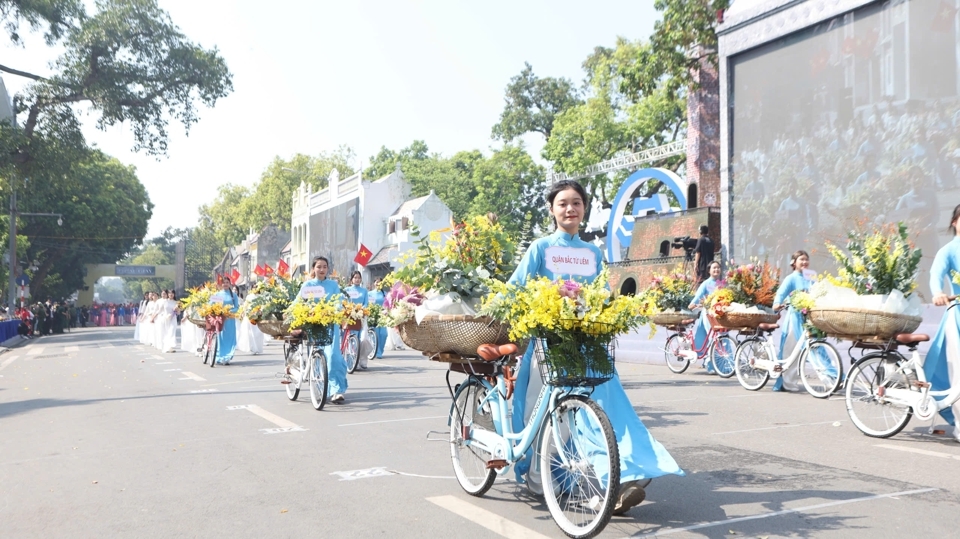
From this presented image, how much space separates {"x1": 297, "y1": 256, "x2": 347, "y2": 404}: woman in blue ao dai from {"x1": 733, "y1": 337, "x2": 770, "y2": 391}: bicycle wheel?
5.34 metres

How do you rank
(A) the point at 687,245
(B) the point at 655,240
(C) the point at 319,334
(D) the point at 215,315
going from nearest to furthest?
(C) the point at 319,334, (D) the point at 215,315, (A) the point at 687,245, (B) the point at 655,240

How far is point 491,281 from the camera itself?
17.5 feet

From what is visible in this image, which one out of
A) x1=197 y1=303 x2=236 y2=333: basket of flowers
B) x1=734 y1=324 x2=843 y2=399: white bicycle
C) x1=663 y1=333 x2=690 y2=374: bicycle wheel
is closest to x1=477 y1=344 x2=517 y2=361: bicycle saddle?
x1=734 y1=324 x2=843 y2=399: white bicycle

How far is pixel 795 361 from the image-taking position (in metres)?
11.3

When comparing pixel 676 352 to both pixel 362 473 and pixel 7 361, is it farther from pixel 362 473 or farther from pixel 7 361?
pixel 7 361

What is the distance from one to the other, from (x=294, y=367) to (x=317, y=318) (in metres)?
1.12

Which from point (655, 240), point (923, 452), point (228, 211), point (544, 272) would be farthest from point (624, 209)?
point (228, 211)

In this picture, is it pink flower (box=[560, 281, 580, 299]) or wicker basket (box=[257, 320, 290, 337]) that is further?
wicker basket (box=[257, 320, 290, 337])

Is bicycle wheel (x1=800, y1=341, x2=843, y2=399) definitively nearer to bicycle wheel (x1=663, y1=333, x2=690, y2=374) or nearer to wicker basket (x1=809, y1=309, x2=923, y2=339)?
wicker basket (x1=809, y1=309, x2=923, y2=339)

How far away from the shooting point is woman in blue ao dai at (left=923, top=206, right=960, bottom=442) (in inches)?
291

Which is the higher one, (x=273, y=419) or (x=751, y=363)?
(x=751, y=363)

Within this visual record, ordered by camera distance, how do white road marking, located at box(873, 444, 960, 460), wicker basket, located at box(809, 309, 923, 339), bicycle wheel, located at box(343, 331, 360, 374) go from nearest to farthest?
1. white road marking, located at box(873, 444, 960, 460)
2. wicker basket, located at box(809, 309, 923, 339)
3. bicycle wheel, located at box(343, 331, 360, 374)

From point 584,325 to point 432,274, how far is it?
1486 mm

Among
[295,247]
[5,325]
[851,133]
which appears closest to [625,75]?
[851,133]
